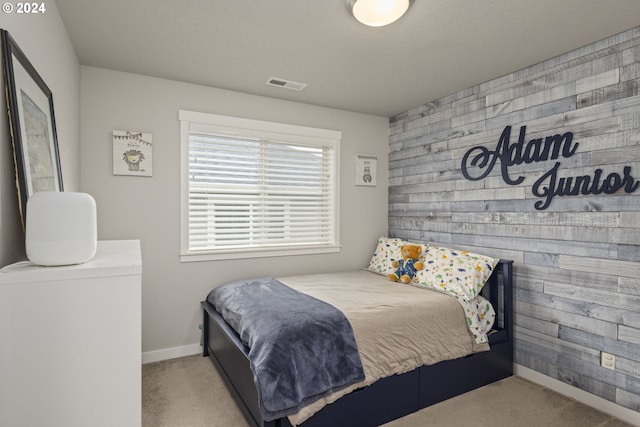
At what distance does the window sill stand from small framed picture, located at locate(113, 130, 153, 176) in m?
0.83

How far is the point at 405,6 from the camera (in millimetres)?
1888

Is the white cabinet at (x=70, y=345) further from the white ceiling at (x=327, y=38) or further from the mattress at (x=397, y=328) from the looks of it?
the white ceiling at (x=327, y=38)

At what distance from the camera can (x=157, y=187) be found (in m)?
3.09

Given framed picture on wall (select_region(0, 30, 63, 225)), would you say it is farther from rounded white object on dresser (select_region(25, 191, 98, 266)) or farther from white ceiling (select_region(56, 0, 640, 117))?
white ceiling (select_region(56, 0, 640, 117))

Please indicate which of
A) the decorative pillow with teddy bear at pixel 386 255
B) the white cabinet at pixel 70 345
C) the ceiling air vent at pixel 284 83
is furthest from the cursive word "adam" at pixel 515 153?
the white cabinet at pixel 70 345

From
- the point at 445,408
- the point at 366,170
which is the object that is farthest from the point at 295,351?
the point at 366,170

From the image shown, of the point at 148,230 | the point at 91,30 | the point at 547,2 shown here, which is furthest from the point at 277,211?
the point at 547,2

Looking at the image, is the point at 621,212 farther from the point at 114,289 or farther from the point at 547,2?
the point at 114,289

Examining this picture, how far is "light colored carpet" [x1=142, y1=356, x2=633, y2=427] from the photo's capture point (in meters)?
2.23

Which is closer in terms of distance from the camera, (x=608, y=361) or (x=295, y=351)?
(x=295, y=351)

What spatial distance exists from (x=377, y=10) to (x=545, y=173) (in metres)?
1.83

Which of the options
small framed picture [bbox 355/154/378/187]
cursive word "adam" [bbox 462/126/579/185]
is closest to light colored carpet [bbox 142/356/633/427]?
cursive word "adam" [bbox 462/126/579/185]

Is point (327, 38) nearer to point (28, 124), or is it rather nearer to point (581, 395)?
point (28, 124)

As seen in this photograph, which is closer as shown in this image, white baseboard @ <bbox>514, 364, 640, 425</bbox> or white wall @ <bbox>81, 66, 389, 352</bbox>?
white baseboard @ <bbox>514, 364, 640, 425</bbox>
